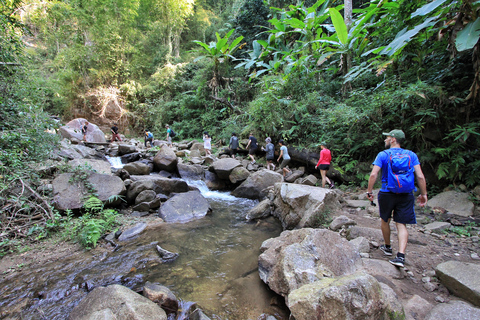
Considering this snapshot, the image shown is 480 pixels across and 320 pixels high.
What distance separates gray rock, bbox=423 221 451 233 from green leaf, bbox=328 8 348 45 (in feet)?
21.5

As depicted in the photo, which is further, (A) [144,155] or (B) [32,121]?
(A) [144,155]

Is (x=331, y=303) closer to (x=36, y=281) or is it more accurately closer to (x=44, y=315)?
(x=44, y=315)

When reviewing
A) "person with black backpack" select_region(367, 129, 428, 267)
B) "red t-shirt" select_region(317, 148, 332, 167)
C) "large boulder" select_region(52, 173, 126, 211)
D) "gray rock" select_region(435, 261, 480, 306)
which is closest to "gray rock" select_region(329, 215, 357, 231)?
"person with black backpack" select_region(367, 129, 428, 267)

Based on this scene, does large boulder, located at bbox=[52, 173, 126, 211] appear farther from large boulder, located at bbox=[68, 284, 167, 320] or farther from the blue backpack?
the blue backpack

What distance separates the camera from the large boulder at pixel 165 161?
30.7 feet

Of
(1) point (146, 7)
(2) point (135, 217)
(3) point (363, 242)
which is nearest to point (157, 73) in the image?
(1) point (146, 7)

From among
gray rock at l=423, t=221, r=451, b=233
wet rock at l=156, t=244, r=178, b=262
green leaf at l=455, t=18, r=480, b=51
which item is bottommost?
gray rock at l=423, t=221, r=451, b=233

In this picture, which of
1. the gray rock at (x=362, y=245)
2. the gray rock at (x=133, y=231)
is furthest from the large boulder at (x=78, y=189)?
the gray rock at (x=362, y=245)

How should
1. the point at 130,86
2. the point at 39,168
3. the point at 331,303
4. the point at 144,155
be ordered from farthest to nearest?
the point at 130,86, the point at 144,155, the point at 39,168, the point at 331,303

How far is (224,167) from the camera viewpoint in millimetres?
8891

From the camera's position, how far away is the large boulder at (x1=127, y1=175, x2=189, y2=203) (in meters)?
6.61

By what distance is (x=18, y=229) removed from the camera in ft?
14.4

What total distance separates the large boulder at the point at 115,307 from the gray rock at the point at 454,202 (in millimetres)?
5858

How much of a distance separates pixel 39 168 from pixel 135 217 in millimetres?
2743
